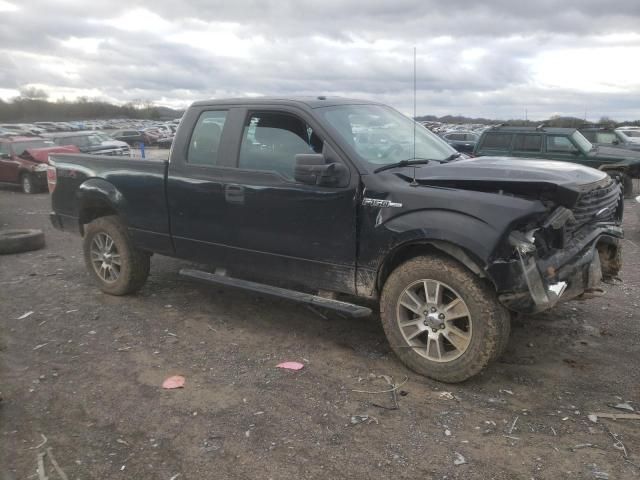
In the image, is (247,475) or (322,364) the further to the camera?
(322,364)

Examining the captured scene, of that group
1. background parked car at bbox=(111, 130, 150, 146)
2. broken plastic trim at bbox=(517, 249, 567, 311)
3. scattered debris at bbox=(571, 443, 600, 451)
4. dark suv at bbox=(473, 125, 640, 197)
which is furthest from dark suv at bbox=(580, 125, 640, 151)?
background parked car at bbox=(111, 130, 150, 146)

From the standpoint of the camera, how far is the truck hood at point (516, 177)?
3445 millimetres

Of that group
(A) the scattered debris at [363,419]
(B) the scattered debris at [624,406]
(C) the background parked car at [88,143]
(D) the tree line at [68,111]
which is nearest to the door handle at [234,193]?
(A) the scattered debris at [363,419]

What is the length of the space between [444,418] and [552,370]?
1148mm

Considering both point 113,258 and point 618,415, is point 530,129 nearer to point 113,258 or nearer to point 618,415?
point 113,258

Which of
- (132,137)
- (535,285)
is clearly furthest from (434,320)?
(132,137)

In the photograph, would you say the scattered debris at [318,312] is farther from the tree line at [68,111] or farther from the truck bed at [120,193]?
the tree line at [68,111]

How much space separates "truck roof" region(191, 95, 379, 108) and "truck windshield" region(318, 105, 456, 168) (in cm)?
8

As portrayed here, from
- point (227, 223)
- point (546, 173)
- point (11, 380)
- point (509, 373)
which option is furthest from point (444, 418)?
point (11, 380)

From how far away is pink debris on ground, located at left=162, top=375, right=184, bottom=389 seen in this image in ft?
12.5

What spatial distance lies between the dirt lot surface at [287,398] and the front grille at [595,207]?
1067 millimetres

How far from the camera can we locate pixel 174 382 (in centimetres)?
388

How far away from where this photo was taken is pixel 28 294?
5969 mm

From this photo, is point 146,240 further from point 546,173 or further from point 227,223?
point 546,173
